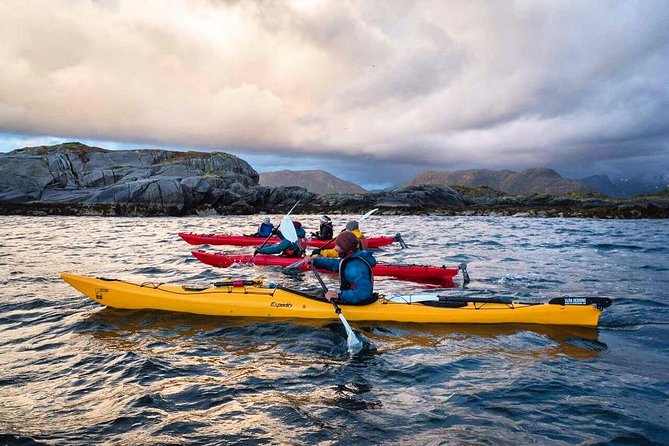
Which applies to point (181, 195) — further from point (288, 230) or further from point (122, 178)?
point (288, 230)

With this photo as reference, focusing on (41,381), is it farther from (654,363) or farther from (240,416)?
(654,363)

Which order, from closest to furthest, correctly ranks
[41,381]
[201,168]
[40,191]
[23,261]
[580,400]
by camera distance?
1. [580,400]
2. [41,381]
3. [23,261]
4. [40,191]
5. [201,168]

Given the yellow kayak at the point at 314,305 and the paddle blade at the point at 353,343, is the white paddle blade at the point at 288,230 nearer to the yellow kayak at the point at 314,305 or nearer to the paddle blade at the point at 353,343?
the yellow kayak at the point at 314,305

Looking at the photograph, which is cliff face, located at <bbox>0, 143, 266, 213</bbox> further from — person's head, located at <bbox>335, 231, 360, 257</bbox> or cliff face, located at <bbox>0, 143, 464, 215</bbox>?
person's head, located at <bbox>335, 231, 360, 257</bbox>

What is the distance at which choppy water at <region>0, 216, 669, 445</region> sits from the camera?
427cm

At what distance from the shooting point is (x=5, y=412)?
4527mm

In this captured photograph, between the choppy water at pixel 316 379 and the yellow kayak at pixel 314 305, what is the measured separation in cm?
20

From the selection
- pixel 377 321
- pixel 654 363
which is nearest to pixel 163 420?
pixel 377 321

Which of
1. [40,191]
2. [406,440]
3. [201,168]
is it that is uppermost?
[201,168]

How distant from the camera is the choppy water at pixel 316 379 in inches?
168

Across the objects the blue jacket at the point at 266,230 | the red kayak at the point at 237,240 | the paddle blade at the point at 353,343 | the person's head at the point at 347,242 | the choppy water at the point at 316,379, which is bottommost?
the choppy water at the point at 316,379

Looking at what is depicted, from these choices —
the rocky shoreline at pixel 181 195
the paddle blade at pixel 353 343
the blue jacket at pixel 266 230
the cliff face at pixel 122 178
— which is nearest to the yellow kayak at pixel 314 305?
the paddle blade at pixel 353 343

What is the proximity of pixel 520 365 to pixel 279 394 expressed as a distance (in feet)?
11.0

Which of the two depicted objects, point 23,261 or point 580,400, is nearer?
point 580,400
